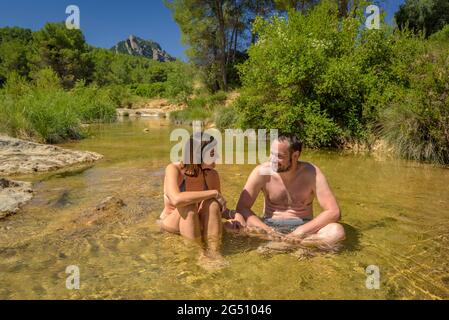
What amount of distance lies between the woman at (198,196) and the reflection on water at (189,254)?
0.17 meters

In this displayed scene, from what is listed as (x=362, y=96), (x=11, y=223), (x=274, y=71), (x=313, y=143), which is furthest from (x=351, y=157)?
(x=11, y=223)

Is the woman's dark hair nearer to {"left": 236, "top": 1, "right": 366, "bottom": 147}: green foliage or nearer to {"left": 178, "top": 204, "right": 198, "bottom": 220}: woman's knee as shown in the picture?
{"left": 178, "top": 204, "right": 198, "bottom": 220}: woman's knee

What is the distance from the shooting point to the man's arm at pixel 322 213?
3.71 m

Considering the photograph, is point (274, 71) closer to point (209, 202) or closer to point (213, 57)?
point (209, 202)

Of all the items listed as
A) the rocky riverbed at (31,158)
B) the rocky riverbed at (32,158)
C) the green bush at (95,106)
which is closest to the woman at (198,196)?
the rocky riverbed at (32,158)

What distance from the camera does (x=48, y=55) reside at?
1720 inches

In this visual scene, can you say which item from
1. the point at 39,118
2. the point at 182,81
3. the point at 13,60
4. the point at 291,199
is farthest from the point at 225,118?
the point at 13,60

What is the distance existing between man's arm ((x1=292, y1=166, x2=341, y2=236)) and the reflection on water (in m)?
0.32

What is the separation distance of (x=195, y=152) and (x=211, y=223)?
2.33 feet

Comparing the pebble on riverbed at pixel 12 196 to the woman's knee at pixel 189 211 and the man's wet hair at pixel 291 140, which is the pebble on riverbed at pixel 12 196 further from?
the man's wet hair at pixel 291 140

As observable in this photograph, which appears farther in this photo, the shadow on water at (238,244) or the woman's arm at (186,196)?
the shadow on water at (238,244)

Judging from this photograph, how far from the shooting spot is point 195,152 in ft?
12.0

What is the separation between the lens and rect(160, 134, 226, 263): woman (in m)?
3.55
